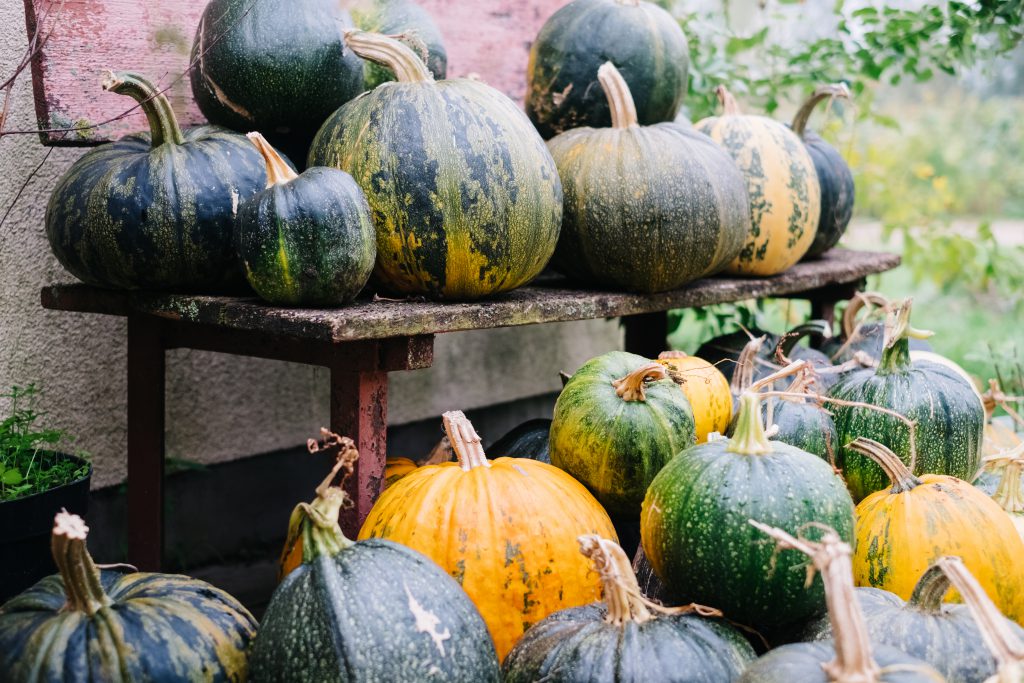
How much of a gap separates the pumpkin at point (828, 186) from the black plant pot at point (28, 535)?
2.85 m

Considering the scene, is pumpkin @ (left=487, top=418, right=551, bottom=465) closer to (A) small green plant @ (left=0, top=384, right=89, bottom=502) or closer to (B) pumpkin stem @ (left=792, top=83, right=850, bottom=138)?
(A) small green plant @ (left=0, top=384, right=89, bottom=502)

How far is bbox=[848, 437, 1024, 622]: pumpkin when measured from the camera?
7.32ft

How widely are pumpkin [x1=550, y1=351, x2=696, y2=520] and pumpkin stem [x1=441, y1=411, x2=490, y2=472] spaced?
0.28 metres

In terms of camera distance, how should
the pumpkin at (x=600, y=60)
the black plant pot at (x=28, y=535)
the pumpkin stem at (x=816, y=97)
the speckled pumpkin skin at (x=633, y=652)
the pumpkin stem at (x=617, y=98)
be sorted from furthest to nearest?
the pumpkin stem at (x=816, y=97), the pumpkin at (x=600, y=60), the pumpkin stem at (x=617, y=98), the black plant pot at (x=28, y=535), the speckled pumpkin skin at (x=633, y=652)

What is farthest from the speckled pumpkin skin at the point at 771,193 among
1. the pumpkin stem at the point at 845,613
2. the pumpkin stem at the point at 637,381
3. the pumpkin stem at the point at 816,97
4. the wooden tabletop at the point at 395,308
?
the pumpkin stem at the point at 845,613

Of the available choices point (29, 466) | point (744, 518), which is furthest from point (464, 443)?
point (29, 466)

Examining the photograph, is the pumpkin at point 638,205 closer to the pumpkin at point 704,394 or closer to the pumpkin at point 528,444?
the pumpkin at point 704,394

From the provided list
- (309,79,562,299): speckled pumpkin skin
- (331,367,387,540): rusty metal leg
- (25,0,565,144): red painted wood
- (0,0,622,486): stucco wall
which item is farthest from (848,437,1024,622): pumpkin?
(0,0,622,486): stucco wall

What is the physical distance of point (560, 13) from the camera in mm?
3461

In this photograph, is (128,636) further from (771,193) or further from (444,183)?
(771,193)

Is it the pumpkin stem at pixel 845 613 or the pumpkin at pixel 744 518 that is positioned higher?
the pumpkin stem at pixel 845 613

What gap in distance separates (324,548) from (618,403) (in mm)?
973

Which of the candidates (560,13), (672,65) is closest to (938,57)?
(672,65)

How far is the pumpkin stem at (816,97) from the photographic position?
12.3ft
